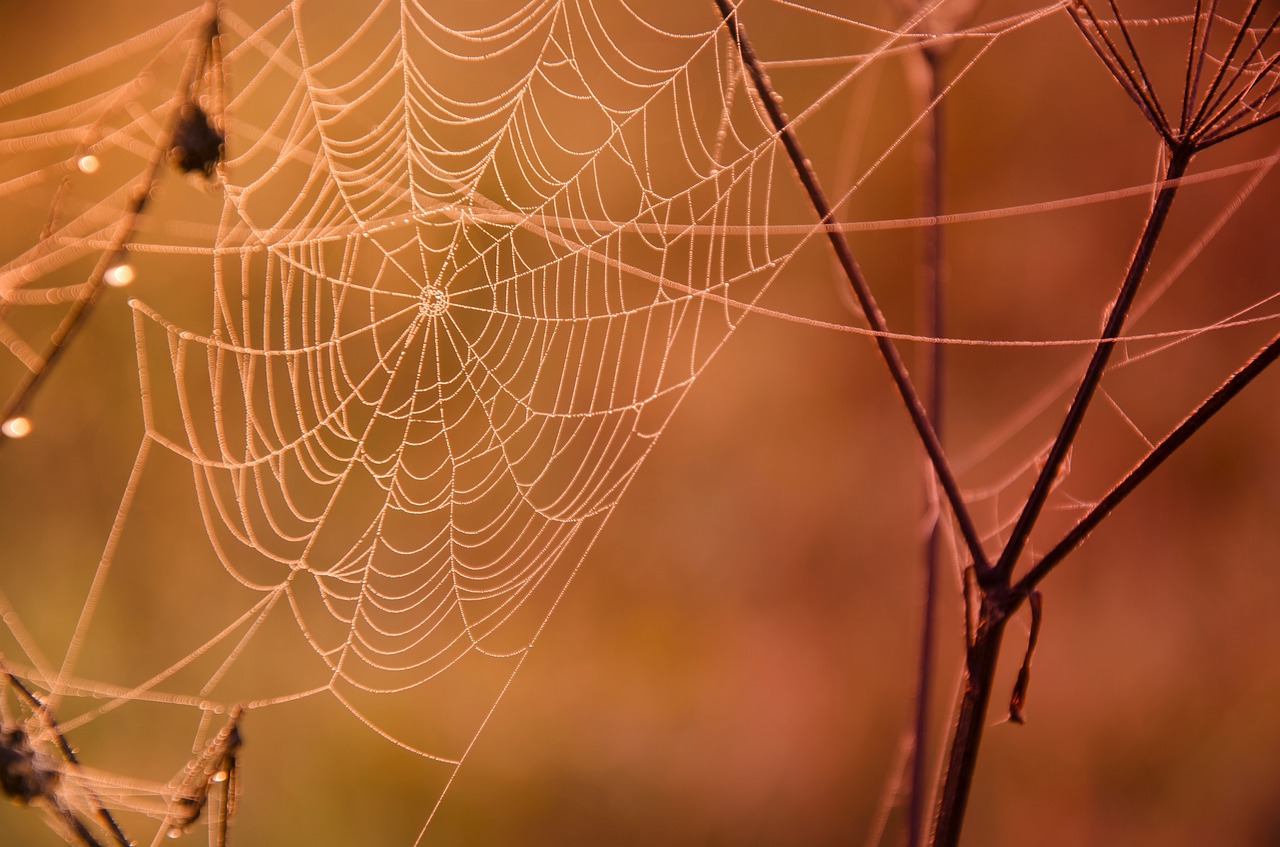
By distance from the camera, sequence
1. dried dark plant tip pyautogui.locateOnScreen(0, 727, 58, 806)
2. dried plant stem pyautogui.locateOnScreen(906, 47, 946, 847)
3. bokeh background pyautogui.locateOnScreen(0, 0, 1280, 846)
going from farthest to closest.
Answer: bokeh background pyautogui.locateOnScreen(0, 0, 1280, 846) → dried plant stem pyautogui.locateOnScreen(906, 47, 946, 847) → dried dark plant tip pyautogui.locateOnScreen(0, 727, 58, 806)

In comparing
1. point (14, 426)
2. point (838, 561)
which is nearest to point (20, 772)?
point (14, 426)

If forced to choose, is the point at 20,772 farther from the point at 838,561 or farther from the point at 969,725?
the point at 838,561

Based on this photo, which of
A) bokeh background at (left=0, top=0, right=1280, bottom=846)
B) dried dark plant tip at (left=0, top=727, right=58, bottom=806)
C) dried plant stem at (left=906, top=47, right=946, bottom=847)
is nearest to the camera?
dried dark plant tip at (left=0, top=727, right=58, bottom=806)

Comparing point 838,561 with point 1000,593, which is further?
point 838,561

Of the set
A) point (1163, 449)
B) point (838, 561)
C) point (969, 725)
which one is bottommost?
point (838, 561)

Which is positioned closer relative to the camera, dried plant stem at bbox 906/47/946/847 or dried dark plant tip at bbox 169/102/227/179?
dried dark plant tip at bbox 169/102/227/179

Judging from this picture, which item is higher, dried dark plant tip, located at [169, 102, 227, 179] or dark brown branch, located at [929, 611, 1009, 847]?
dried dark plant tip, located at [169, 102, 227, 179]

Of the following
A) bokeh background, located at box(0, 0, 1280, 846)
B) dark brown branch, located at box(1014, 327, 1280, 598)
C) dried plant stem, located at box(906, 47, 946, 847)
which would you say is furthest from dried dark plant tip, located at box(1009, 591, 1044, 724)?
bokeh background, located at box(0, 0, 1280, 846)

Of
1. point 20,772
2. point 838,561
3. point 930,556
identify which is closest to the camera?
point 20,772

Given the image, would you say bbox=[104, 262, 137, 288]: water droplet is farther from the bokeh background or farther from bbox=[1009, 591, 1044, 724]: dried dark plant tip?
the bokeh background
